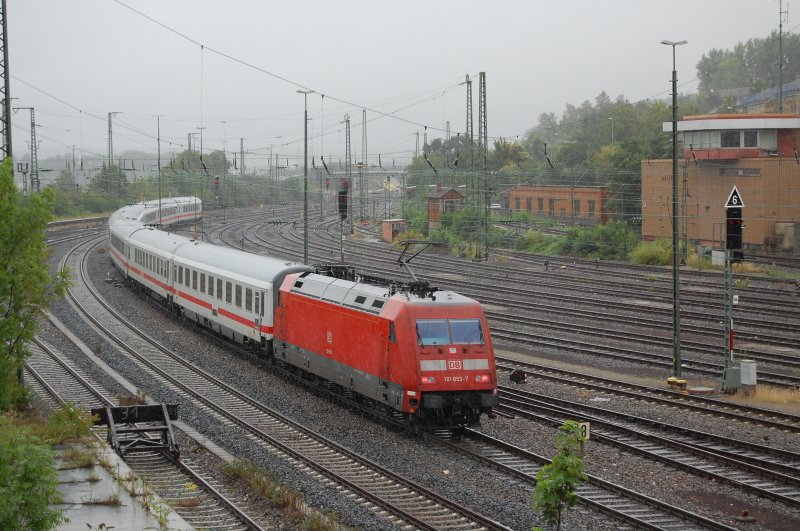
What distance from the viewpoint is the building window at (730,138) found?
5184 cm

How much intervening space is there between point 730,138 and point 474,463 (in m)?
40.3

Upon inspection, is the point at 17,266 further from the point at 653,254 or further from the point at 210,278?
the point at 653,254

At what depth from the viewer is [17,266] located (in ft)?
59.9

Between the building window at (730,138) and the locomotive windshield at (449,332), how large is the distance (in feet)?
124

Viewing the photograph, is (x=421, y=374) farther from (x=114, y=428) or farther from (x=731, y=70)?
(x=731, y=70)

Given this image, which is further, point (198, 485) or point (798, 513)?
point (198, 485)

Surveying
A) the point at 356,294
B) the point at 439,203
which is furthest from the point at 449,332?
the point at 439,203

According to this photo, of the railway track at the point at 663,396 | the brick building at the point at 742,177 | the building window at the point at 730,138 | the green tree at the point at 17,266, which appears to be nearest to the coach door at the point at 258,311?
the railway track at the point at 663,396

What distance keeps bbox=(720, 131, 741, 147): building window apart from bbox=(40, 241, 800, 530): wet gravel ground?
29067mm

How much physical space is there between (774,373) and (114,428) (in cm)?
1850

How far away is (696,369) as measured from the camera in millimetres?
27250

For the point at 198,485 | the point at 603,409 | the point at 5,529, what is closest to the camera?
the point at 5,529

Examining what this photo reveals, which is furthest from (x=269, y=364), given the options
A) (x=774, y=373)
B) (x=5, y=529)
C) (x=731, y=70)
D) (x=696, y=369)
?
(x=731, y=70)

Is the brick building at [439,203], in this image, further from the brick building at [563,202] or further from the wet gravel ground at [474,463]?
the wet gravel ground at [474,463]
